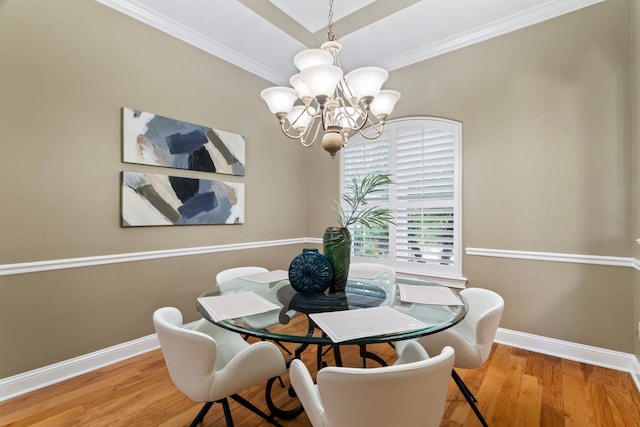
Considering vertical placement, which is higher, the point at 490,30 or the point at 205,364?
the point at 490,30

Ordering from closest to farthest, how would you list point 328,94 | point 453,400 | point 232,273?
point 328,94 < point 453,400 < point 232,273

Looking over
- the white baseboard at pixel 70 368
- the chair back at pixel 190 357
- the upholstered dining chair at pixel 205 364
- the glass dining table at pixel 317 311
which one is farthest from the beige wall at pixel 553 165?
the white baseboard at pixel 70 368

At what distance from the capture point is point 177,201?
2746mm

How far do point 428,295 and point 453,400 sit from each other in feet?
2.58

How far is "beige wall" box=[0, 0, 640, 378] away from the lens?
6.61 ft

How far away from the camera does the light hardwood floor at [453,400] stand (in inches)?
67.6

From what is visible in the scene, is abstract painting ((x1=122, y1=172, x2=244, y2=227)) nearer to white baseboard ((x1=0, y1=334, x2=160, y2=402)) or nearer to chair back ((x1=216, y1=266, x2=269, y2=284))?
chair back ((x1=216, y1=266, x2=269, y2=284))

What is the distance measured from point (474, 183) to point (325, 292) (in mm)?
2022

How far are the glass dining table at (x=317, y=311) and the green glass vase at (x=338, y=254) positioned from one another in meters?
0.07

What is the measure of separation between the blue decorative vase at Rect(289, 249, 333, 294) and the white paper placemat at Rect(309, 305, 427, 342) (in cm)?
31

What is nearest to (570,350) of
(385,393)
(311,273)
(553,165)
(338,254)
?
(553,165)

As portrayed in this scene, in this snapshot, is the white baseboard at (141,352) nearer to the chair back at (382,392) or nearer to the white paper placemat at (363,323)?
the white paper placemat at (363,323)

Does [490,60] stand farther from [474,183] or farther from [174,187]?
[174,187]

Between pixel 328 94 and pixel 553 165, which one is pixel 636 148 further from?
pixel 328 94
